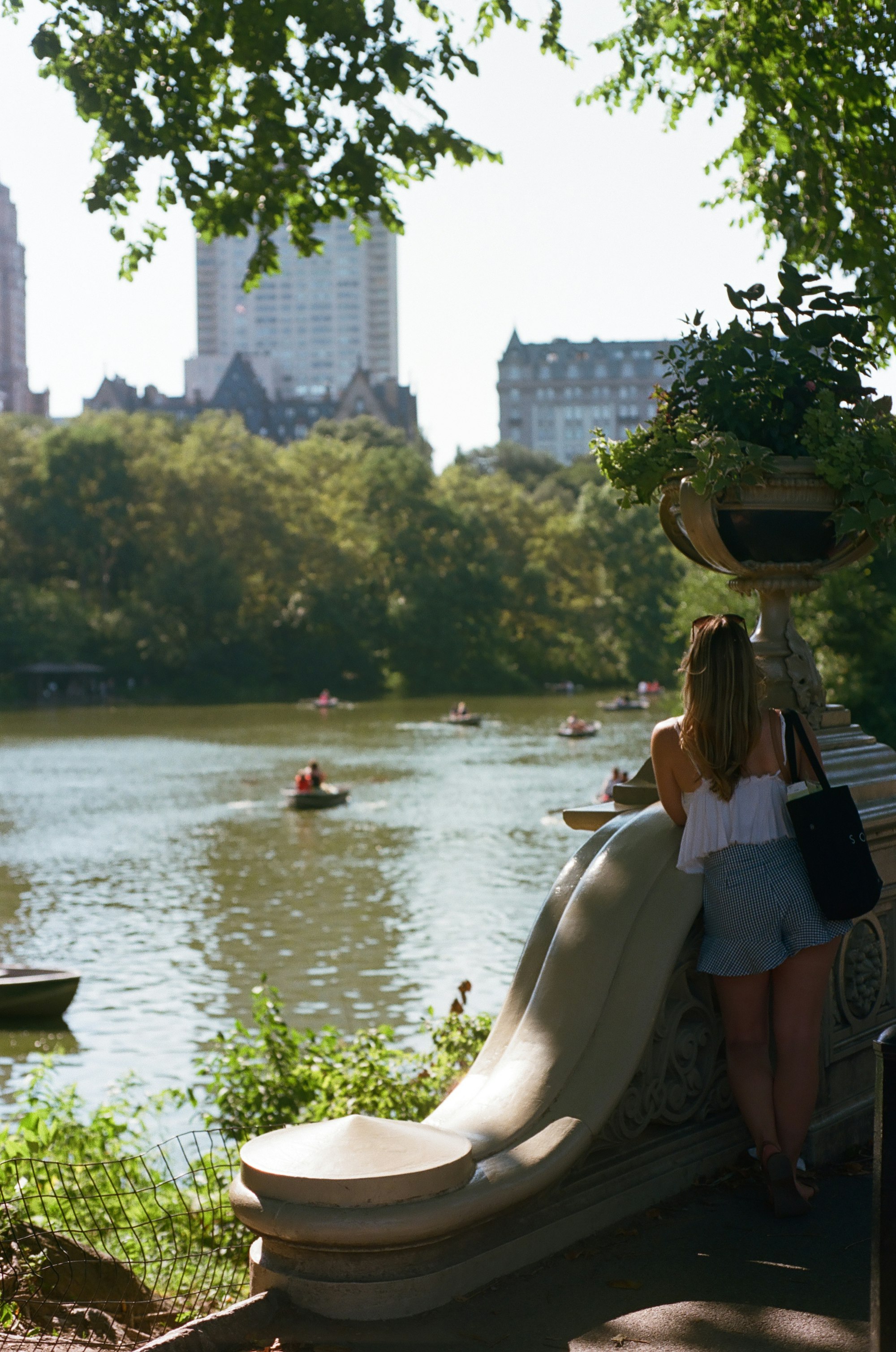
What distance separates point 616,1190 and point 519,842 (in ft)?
72.4

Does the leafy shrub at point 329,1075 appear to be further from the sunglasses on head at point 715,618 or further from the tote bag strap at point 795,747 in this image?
the sunglasses on head at point 715,618

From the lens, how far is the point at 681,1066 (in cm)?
366

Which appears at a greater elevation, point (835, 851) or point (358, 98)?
point (358, 98)

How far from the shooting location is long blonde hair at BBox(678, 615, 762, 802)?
346cm

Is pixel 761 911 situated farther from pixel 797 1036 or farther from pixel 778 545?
pixel 778 545

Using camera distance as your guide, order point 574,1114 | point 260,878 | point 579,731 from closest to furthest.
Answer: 1. point 574,1114
2. point 260,878
3. point 579,731

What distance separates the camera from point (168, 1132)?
905cm

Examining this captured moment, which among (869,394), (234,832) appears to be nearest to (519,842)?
(234,832)

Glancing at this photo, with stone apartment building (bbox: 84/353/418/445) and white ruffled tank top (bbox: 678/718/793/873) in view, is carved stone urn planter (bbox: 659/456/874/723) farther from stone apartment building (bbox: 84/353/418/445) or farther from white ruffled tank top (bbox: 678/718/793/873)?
stone apartment building (bbox: 84/353/418/445)

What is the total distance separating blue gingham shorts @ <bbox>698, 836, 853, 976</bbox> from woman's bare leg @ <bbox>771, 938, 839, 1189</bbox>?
0.06 meters

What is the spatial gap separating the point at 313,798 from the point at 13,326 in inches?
4732

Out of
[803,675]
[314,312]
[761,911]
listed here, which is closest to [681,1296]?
[761,911]

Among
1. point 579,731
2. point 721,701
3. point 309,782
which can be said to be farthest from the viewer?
point 579,731

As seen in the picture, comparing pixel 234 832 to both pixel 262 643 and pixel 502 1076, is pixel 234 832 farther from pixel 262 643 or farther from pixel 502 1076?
pixel 262 643
